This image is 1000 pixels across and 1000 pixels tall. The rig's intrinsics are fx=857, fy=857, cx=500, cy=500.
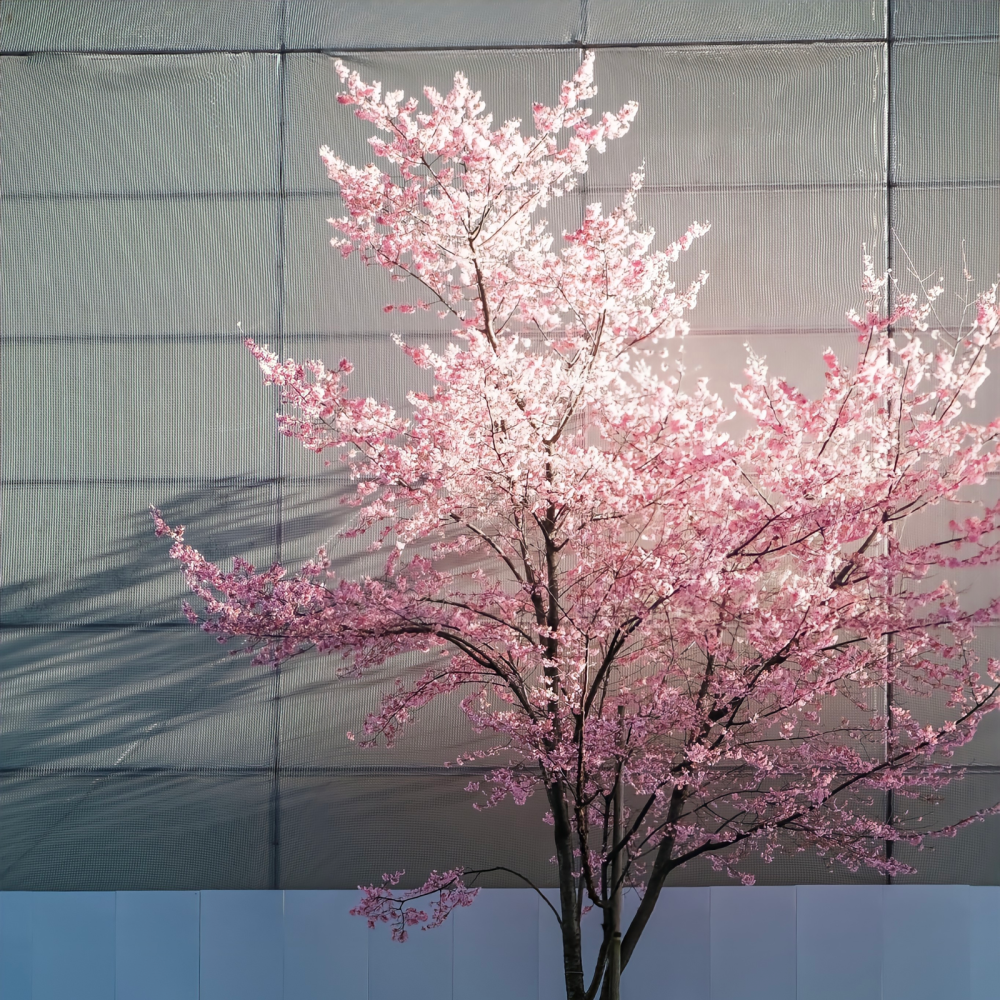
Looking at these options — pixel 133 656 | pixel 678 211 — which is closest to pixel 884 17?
pixel 678 211

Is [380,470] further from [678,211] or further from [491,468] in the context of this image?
[678,211]

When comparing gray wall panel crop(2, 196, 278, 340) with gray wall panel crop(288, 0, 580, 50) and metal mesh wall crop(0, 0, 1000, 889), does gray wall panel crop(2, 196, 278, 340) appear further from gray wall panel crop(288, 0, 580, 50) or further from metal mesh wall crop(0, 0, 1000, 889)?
gray wall panel crop(288, 0, 580, 50)

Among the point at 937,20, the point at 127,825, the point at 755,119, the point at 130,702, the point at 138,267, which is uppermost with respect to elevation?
the point at 937,20

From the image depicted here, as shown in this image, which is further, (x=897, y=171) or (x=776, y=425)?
(x=897, y=171)

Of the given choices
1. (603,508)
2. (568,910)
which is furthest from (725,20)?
(568,910)

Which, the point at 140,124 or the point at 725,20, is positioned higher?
the point at 725,20

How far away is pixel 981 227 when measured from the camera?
4.34 meters

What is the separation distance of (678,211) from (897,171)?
112 centimetres

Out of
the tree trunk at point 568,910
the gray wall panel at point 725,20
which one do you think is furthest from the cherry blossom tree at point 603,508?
the gray wall panel at point 725,20

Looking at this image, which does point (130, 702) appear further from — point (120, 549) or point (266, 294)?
point (266, 294)

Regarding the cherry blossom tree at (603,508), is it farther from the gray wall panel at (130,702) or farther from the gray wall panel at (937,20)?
the gray wall panel at (937,20)

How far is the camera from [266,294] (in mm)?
4387

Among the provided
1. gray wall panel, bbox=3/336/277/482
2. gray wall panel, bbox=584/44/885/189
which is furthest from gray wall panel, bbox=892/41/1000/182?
gray wall panel, bbox=3/336/277/482

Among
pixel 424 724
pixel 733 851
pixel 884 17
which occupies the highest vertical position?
pixel 884 17
